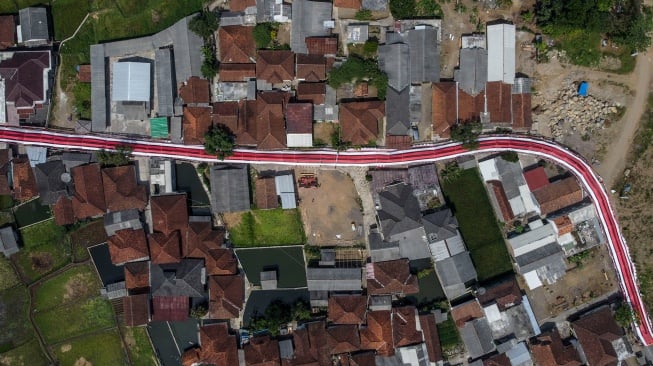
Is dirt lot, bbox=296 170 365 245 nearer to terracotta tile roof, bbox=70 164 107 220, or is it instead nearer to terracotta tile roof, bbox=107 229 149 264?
terracotta tile roof, bbox=107 229 149 264

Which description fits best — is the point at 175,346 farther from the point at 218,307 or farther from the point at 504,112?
the point at 504,112

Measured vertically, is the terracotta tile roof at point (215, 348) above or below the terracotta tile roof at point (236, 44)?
below

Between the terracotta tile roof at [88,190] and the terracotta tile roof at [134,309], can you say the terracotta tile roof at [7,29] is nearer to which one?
the terracotta tile roof at [88,190]

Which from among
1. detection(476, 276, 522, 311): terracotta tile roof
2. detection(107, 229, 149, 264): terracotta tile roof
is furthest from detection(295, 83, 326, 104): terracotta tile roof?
detection(476, 276, 522, 311): terracotta tile roof

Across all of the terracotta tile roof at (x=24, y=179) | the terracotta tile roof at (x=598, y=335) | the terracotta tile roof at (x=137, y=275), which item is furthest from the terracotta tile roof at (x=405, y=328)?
the terracotta tile roof at (x=24, y=179)

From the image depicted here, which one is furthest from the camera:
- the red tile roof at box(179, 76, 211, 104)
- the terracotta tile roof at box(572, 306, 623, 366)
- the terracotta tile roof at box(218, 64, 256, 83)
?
the red tile roof at box(179, 76, 211, 104)

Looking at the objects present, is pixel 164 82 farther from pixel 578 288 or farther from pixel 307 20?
pixel 578 288

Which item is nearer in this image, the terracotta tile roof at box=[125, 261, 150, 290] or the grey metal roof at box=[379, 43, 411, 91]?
the grey metal roof at box=[379, 43, 411, 91]
